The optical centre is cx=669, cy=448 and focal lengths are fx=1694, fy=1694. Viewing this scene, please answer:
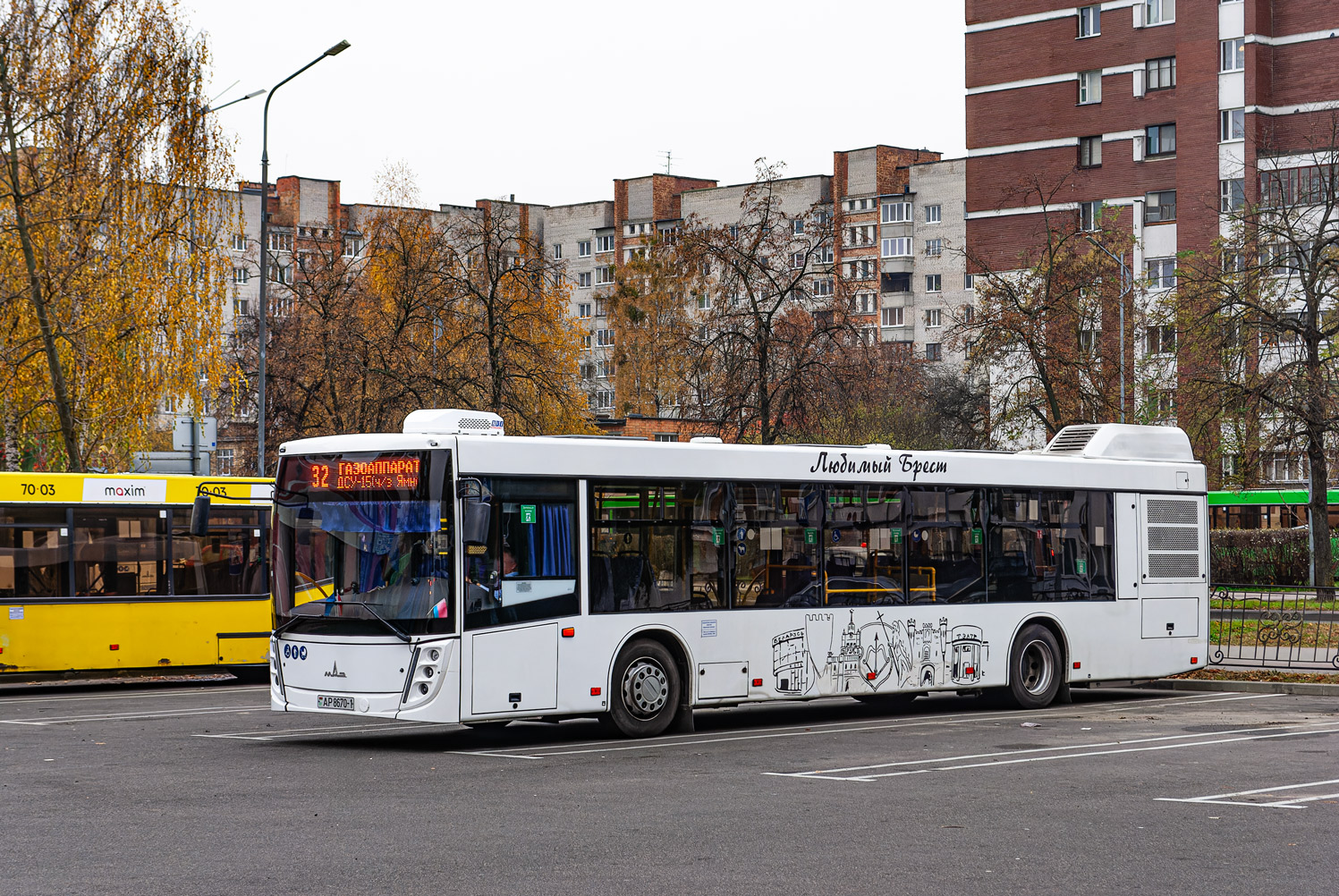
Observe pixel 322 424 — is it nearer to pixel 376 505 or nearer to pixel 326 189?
pixel 376 505

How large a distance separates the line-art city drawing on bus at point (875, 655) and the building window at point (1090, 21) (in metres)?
60.6

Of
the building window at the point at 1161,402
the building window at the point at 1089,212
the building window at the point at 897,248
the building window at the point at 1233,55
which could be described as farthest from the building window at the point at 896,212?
the building window at the point at 1161,402

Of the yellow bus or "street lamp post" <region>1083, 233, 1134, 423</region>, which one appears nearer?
the yellow bus

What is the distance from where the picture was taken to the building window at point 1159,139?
70625 mm

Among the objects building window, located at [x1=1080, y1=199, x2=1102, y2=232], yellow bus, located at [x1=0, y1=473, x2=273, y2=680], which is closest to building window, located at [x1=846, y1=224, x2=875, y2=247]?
building window, located at [x1=1080, y1=199, x2=1102, y2=232]

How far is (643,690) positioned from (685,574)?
1.16m

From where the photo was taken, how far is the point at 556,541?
14859 millimetres

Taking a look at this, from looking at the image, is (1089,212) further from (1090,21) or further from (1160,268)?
(1090,21)

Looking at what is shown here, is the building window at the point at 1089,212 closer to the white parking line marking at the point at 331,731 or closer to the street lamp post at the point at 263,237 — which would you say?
the street lamp post at the point at 263,237

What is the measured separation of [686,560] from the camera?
51.6 feet

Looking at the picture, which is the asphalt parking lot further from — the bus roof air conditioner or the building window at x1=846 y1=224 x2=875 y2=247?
the building window at x1=846 y1=224 x2=875 y2=247

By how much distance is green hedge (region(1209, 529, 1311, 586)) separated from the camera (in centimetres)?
4569

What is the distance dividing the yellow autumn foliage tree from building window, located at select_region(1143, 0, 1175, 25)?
50.7 metres

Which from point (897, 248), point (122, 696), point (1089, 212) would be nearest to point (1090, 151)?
point (1089, 212)
